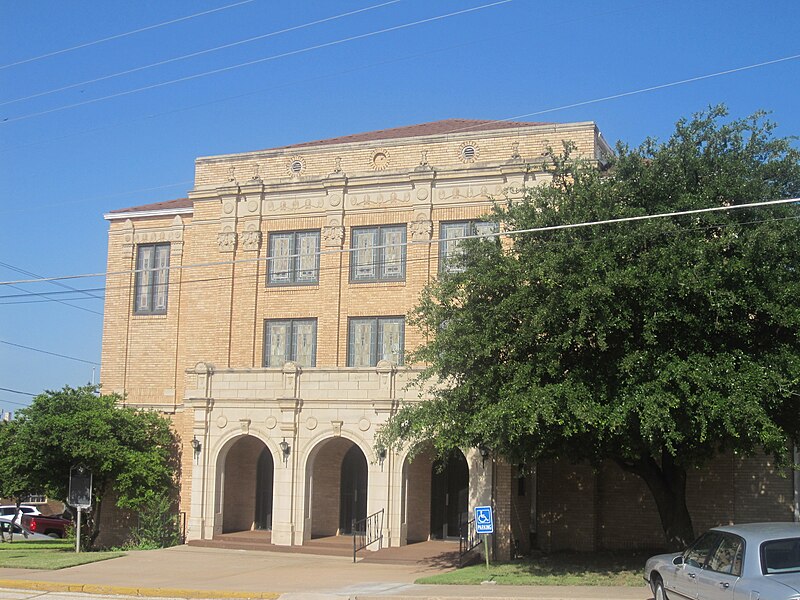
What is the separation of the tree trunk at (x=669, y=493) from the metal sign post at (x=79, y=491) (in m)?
14.4

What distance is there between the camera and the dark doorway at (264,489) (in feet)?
96.0

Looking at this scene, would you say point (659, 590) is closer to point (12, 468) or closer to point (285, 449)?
point (285, 449)

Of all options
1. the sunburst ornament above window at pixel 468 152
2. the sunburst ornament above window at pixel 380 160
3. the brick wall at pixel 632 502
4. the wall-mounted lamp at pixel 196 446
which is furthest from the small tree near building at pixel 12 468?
the sunburst ornament above window at pixel 468 152

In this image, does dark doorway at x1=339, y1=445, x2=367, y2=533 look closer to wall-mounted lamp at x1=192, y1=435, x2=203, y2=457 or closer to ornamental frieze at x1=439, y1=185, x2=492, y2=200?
wall-mounted lamp at x1=192, y1=435, x2=203, y2=457

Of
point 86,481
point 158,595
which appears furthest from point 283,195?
point 158,595

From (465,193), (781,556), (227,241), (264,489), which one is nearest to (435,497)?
(264,489)

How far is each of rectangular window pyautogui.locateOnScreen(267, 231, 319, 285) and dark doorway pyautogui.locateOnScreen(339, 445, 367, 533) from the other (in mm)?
5278

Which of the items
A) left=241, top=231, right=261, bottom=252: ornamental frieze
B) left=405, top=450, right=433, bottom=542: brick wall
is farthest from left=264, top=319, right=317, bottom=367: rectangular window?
left=405, top=450, right=433, bottom=542: brick wall

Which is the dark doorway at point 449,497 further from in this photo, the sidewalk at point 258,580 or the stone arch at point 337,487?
the sidewalk at point 258,580

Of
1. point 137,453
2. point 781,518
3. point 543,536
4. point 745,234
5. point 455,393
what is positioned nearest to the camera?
point 745,234

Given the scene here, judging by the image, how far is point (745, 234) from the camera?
17.8 metres

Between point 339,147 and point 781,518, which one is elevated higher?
point 339,147

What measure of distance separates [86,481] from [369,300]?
364 inches

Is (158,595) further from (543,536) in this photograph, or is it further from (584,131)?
(584,131)
